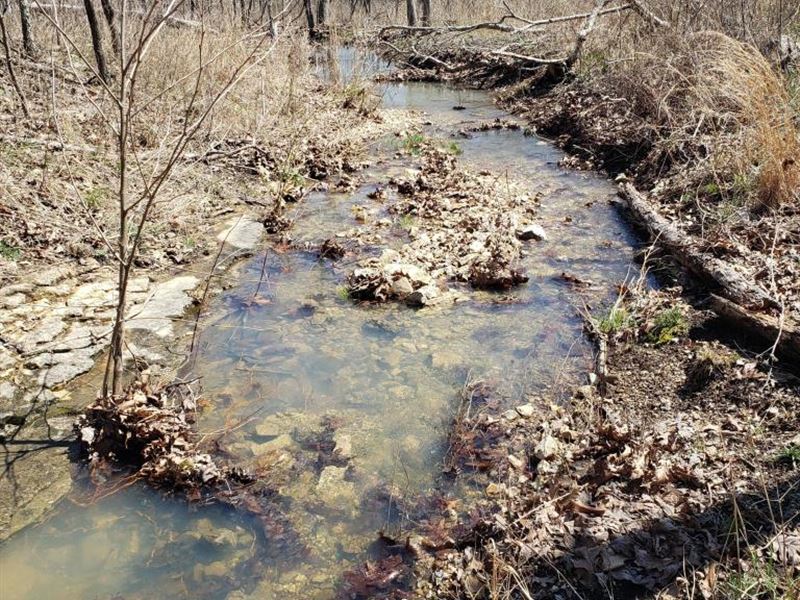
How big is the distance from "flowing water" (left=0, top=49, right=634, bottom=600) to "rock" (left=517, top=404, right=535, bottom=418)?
197mm

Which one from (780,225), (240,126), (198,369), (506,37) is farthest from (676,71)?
(506,37)

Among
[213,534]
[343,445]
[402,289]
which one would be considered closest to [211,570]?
[213,534]

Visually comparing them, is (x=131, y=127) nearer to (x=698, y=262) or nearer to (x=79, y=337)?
(x=79, y=337)

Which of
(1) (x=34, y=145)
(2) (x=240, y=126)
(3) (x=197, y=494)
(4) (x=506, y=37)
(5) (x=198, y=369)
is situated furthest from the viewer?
(4) (x=506, y=37)

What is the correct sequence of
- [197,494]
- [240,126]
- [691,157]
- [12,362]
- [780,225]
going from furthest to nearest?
[240,126] → [691,157] → [780,225] → [12,362] → [197,494]

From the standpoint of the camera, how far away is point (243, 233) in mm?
6527

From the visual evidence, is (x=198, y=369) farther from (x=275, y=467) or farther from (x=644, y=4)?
(x=644, y=4)

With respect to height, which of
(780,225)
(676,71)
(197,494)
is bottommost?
(197,494)

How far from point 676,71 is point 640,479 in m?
6.39

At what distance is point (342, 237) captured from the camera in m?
6.56

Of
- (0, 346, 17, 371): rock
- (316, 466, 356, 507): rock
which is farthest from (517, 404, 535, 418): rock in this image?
(0, 346, 17, 371): rock

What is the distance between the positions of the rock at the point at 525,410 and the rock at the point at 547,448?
304mm

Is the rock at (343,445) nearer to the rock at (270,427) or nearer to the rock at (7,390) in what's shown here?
the rock at (270,427)

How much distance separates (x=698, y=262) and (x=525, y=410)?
2.30 meters
